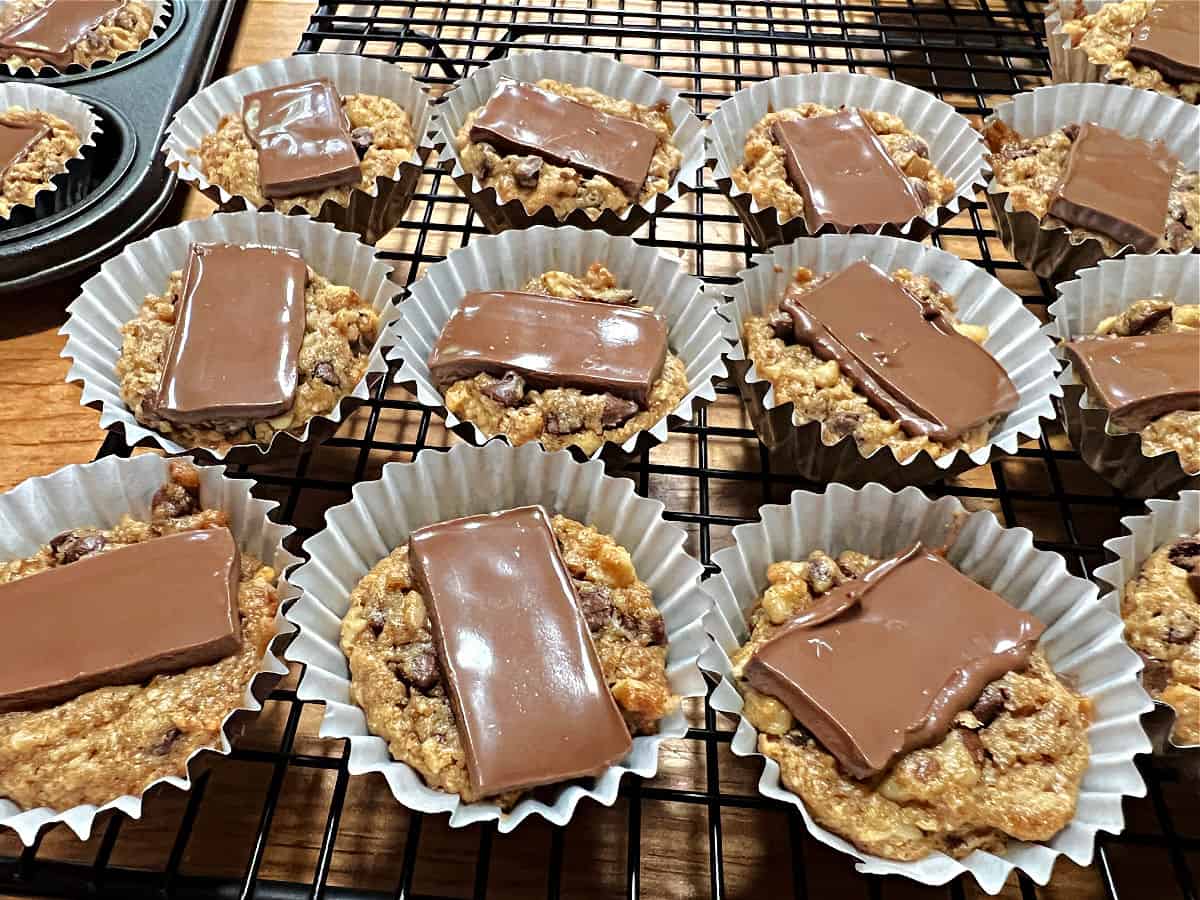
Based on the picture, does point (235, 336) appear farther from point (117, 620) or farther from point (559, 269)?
point (559, 269)

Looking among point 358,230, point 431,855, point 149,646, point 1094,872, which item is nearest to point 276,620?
point 149,646

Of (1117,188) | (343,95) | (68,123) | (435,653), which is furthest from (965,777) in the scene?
(68,123)

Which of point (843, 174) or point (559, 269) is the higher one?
point (843, 174)

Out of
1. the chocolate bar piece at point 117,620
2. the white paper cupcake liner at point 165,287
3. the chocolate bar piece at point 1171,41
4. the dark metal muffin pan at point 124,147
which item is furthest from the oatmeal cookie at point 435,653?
the chocolate bar piece at point 1171,41

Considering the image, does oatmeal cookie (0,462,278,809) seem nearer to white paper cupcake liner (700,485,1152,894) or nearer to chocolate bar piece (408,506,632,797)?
chocolate bar piece (408,506,632,797)

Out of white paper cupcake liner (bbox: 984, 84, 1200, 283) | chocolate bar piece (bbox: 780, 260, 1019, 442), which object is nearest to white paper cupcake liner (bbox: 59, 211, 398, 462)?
chocolate bar piece (bbox: 780, 260, 1019, 442)

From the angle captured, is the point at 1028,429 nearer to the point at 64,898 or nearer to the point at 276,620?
the point at 276,620
